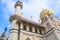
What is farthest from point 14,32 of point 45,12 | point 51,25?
point 45,12

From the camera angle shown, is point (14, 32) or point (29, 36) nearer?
point (14, 32)

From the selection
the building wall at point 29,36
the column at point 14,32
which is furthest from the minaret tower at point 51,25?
the column at point 14,32

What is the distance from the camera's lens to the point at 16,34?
19656 mm

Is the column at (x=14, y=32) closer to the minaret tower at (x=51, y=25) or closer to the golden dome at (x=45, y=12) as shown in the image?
the minaret tower at (x=51, y=25)

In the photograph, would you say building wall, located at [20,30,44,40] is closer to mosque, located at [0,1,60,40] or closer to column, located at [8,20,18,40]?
mosque, located at [0,1,60,40]

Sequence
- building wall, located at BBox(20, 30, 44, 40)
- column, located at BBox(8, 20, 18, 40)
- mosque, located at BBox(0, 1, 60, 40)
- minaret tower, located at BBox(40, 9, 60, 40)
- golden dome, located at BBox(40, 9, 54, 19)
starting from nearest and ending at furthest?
column, located at BBox(8, 20, 18, 40)
mosque, located at BBox(0, 1, 60, 40)
building wall, located at BBox(20, 30, 44, 40)
minaret tower, located at BBox(40, 9, 60, 40)
golden dome, located at BBox(40, 9, 54, 19)

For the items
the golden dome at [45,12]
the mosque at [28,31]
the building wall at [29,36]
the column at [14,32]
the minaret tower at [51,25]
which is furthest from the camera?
the golden dome at [45,12]

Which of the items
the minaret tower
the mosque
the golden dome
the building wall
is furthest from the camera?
the golden dome

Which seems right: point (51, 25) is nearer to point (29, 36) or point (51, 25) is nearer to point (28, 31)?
point (28, 31)

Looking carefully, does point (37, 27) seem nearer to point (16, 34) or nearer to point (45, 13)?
point (16, 34)

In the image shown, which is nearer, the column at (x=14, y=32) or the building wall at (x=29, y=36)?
the column at (x=14, y=32)

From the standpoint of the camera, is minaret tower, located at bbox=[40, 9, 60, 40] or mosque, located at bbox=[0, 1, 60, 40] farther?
minaret tower, located at bbox=[40, 9, 60, 40]

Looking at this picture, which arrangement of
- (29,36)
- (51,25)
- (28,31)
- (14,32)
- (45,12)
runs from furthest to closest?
1. (45,12)
2. (51,25)
3. (28,31)
4. (29,36)
5. (14,32)

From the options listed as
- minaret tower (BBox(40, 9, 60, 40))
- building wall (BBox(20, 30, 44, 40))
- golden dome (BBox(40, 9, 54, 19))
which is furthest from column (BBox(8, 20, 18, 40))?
golden dome (BBox(40, 9, 54, 19))
